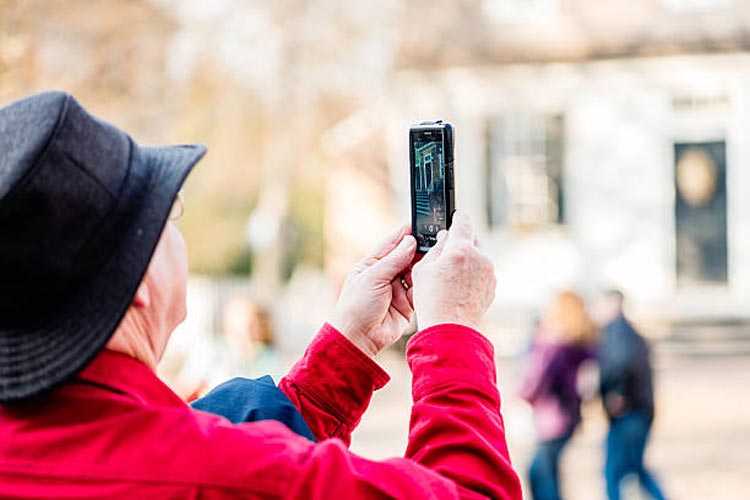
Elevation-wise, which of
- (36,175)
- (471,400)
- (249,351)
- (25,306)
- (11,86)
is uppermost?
(11,86)

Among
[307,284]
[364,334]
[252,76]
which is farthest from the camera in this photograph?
[252,76]

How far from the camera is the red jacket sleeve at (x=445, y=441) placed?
1606 mm

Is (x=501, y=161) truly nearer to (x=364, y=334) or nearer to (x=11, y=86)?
(x=11, y=86)

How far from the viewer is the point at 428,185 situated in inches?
82.6

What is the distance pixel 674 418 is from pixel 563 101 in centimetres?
711

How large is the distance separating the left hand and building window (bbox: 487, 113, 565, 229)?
17.3 m

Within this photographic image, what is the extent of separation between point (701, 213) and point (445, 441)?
17721mm

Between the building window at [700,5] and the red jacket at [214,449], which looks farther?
the building window at [700,5]

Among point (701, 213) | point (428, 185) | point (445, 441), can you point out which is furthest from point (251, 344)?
point (701, 213)

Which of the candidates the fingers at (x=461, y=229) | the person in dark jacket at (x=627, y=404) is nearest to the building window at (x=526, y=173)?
the person in dark jacket at (x=627, y=404)

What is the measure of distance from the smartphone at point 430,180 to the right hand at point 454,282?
98 mm

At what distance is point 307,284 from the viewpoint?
20875mm

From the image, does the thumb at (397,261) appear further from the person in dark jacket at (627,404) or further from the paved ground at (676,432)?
the paved ground at (676,432)

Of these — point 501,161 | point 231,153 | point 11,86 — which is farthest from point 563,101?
point 231,153
